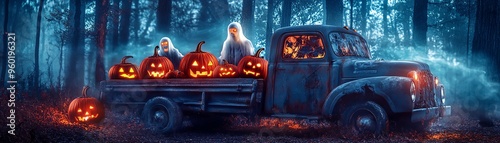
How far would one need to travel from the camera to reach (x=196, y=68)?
10.3 m

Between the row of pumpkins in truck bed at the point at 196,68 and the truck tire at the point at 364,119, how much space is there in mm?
2016

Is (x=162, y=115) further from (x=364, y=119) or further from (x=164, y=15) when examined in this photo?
(x=164, y=15)

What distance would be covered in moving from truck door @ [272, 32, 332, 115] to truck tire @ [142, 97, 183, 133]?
2.01 metres

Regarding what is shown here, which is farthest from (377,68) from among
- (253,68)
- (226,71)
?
(226,71)

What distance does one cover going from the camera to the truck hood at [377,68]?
328 inches

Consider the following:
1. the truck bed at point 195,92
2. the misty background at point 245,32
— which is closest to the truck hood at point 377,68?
the truck bed at point 195,92

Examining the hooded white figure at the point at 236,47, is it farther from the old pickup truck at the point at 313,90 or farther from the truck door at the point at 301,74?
the truck door at the point at 301,74

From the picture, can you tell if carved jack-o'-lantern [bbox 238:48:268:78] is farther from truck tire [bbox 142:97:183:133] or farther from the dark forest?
the dark forest

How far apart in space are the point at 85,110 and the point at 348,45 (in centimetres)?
556

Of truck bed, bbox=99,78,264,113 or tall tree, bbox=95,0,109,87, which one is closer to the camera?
truck bed, bbox=99,78,264,113

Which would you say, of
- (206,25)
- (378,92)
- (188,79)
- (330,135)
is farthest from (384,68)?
(206,25)

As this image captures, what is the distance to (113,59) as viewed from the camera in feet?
84.9

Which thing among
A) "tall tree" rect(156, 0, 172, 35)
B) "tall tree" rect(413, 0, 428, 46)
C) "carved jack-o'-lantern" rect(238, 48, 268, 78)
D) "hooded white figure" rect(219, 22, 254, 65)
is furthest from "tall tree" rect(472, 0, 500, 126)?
"tall tree" rect(156, 0, 172, 35)

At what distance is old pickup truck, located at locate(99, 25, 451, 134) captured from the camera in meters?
8.01
